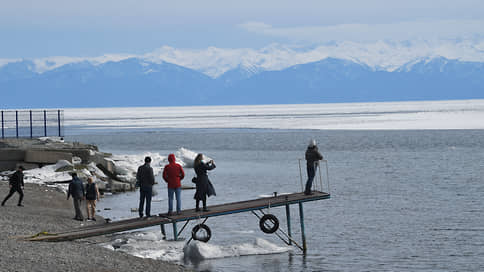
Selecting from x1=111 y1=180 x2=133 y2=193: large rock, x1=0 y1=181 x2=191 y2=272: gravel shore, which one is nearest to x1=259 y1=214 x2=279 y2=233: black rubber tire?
x1=0 y1=181 x2=191 y2=272: gravel shore

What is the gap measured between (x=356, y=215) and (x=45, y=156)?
17.6 metres

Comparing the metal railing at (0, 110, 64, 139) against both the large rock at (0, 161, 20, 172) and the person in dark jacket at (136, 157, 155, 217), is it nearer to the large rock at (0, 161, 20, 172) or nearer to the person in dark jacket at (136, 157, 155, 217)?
the large rock at (0, 161, 20, 172)

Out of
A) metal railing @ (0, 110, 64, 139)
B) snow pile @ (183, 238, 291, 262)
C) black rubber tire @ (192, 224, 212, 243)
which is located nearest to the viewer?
snow pile @ (183, 238, 291, 262)

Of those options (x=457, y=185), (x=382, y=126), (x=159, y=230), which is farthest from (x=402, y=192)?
(x=382, y=126)

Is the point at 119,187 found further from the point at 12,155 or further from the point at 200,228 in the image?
the point at 200,228

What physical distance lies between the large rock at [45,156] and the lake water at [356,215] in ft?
15.0

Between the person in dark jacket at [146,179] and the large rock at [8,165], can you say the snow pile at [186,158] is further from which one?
the person in dark jacket at [146,179]

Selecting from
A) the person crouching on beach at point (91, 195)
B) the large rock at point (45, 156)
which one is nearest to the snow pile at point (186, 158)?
the large rock at point (45, 156)

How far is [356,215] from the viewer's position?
27.3 m

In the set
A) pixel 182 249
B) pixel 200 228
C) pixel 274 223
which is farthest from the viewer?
pixel 274 223

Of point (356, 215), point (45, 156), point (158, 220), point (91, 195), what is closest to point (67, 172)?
point (45, 156)

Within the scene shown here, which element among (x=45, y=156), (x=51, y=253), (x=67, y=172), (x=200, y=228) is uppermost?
(x=45, y=156)

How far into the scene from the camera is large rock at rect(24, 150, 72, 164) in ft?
122

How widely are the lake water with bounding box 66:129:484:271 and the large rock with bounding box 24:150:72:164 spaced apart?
15.0 feet
